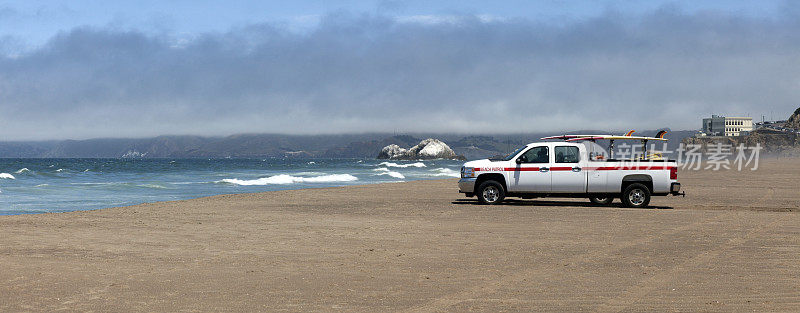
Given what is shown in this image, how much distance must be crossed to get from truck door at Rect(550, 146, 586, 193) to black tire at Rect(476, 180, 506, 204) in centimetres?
157

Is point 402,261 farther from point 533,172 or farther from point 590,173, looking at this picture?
point 590,173

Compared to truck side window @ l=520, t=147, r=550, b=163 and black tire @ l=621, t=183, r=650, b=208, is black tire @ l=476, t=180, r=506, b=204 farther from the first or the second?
black tire @ l=621, t=183, r=650, b=208

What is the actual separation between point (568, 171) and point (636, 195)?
1974 mm

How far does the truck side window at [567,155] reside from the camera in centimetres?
1947

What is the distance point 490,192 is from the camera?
20359mm

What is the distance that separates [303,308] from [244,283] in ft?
5.05

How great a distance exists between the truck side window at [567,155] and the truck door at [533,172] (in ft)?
0.96

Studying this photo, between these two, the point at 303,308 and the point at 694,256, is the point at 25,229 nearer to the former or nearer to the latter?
the point at 303,308

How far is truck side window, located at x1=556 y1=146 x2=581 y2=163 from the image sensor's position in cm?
1947

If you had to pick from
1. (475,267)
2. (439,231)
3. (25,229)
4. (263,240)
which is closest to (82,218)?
(25,229)

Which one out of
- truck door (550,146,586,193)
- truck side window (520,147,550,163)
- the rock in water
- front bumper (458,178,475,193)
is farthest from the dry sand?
the rock in water

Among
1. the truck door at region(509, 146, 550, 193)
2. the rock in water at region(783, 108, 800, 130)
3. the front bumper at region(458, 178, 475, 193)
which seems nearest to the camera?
the truck door at region(509, 146, 550, 193)

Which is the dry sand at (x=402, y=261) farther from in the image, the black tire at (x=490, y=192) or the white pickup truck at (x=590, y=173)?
the black tire at (x=490, y=192)

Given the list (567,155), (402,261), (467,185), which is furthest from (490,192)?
(402,261)
